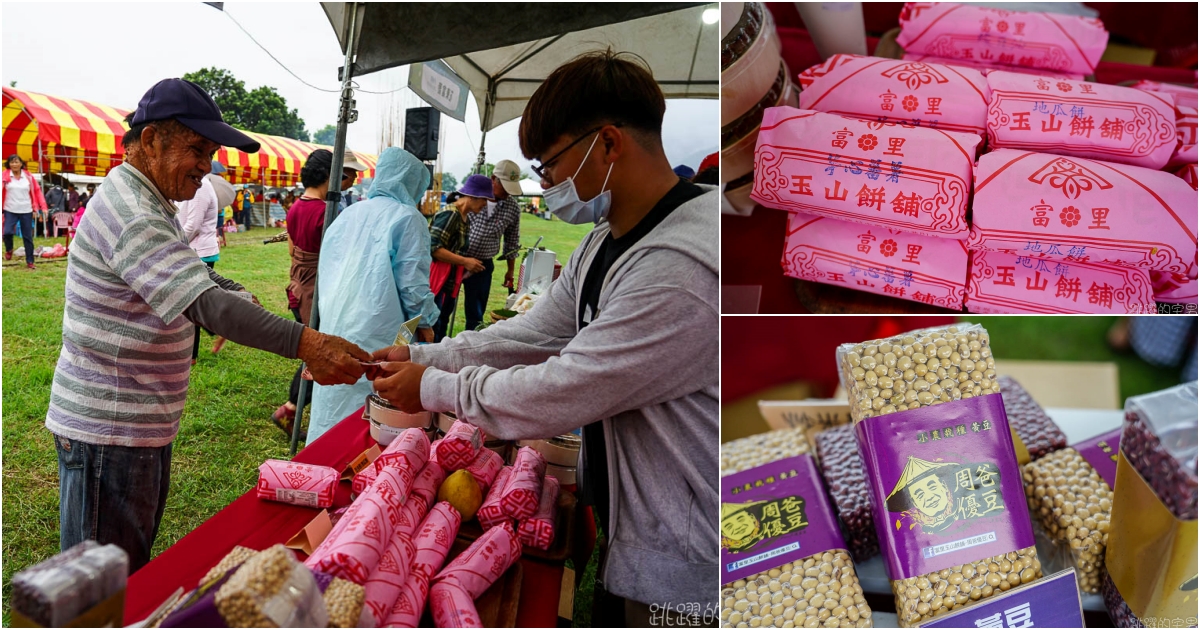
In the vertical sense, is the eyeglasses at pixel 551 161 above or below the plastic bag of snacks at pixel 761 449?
above

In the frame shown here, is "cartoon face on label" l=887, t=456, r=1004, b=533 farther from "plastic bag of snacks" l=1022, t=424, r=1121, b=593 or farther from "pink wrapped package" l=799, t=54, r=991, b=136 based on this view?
"pink wrapped package" l=799, t=54, r=991, b=136

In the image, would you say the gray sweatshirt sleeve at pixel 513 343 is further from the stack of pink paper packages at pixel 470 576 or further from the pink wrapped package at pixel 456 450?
the stack of pink paper packages at pixel 470 576

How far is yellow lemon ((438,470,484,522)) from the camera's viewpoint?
1.17m

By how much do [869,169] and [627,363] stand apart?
0.79 metres

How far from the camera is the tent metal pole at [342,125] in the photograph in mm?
1271

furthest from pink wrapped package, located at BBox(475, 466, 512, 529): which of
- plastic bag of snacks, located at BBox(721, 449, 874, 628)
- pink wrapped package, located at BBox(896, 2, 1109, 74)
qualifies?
pink wrapped package, located at BBox(896, 2, 1109, 74)

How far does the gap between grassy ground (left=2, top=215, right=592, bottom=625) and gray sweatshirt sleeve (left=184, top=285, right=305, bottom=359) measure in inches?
3.7

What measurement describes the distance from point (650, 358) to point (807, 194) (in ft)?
2.27

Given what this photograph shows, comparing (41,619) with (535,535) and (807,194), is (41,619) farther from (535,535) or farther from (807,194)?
(807,194)

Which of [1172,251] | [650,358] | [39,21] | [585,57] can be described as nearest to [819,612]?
[650,358]

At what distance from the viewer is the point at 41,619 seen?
0.60m

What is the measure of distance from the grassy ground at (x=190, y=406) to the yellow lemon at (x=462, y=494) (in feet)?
1.35

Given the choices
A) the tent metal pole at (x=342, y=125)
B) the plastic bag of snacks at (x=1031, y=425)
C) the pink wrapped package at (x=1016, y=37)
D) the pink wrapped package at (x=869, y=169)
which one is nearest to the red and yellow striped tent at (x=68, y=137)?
the tent metal pole at (x=342, y=125)

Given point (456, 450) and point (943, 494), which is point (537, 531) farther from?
point (943, 494)
